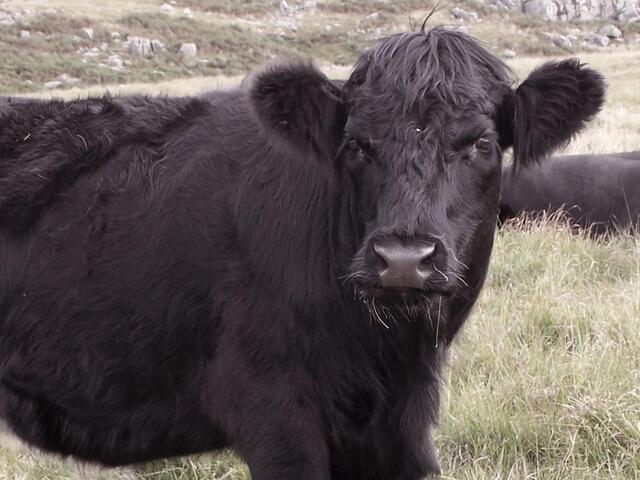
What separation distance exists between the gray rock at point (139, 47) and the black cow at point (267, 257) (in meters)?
37.7

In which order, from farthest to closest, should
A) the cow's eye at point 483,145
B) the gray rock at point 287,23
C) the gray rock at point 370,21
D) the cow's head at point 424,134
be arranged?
the gray rock at point 370,21 → the gray rock at point 287,23 → the cow's eye at point 483,145 → the cow's head at point 424,134

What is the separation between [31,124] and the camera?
363 cm

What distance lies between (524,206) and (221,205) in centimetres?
581

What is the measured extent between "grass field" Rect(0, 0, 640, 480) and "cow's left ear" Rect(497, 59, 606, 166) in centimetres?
129

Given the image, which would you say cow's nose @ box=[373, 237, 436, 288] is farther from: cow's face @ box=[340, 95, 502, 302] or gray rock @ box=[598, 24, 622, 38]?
gray rock @ box=[598, 24, 622, 38]

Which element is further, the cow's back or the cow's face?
the cow's back

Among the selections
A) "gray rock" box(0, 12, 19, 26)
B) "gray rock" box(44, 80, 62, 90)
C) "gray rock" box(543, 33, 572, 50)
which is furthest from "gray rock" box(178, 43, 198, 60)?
"gray rock" box(543, 33, 572, 50)

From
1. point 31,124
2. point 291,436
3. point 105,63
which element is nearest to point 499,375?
point 291,436

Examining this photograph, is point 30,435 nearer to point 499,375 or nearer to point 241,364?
point 241,364

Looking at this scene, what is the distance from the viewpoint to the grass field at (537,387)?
358cm

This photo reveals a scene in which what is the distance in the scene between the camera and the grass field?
3.58 m

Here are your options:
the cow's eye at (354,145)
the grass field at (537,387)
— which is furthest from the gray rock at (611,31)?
the cow's eye at (354,145)

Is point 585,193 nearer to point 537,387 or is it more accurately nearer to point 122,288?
point 537,387

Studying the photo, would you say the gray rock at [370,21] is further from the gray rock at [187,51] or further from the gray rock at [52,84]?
the gray rock at [52,84]
